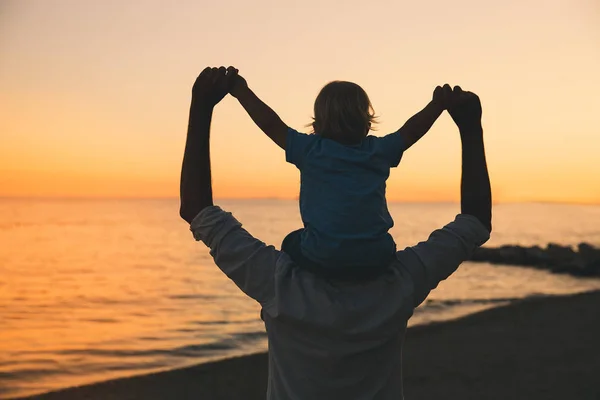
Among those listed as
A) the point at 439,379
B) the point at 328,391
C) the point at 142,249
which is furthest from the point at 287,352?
the point at 142,249

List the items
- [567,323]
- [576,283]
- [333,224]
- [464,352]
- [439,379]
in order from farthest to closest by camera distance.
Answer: [576,283] → [567,323] → [464,352] → [439,379] → [333,224]

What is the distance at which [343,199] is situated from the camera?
1.64m

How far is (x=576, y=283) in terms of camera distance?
23.8 metres

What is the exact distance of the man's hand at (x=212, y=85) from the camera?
1.71 m

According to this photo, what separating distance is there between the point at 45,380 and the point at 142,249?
37258 mm

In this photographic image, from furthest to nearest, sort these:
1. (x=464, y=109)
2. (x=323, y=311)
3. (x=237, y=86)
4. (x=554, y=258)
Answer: (x=554, y=258) → (x=464, y=109) → (x=237, y=86) → (x=323, y=311)

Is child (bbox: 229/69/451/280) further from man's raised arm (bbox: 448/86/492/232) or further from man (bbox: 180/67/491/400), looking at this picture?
man's raised arm (bbox: 448/86/492/232)

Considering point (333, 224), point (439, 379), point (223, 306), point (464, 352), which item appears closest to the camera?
point (333, 224)

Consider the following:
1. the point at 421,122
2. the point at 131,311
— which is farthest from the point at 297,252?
the point at 131,311

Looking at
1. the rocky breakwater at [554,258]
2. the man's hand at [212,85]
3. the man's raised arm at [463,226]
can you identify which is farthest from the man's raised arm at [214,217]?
the rocky breakwater at [554,258]

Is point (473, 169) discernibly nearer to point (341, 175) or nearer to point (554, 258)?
point (341, 175)

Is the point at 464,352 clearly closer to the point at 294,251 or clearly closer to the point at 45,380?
the point at 45,380

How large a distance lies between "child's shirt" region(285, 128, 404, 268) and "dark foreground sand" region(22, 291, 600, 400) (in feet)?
21.5

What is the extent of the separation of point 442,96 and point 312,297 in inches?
26.5
